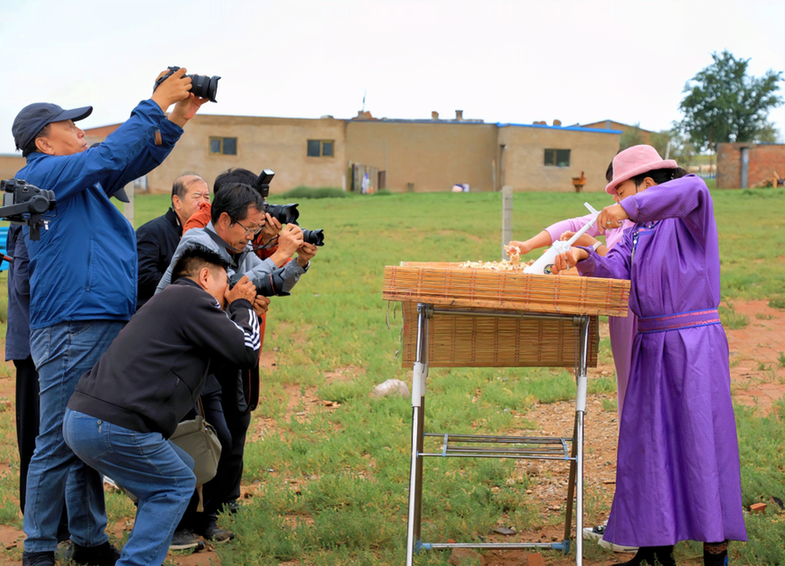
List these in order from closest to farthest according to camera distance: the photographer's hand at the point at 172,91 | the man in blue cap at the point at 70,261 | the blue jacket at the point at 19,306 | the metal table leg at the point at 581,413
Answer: the metal table leg at the point at 581,413 < the man in blue cap at the point at 70,261 < the photographer's hand at the point at 172,91 < the blue jacket at the point at 19,306

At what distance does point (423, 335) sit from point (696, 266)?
120cm

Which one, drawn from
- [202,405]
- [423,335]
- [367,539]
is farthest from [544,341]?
[202,405]

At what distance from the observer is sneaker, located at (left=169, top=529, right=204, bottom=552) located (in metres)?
3.76

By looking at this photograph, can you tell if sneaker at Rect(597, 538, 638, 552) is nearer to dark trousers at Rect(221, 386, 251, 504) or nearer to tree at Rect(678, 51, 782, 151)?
dark trousers at Rect(221, 386, 251, 504)

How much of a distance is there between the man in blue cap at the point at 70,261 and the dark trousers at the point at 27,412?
52 centimetres

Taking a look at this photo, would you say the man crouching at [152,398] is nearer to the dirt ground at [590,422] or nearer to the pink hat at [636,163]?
the dirt ground at [590,422]

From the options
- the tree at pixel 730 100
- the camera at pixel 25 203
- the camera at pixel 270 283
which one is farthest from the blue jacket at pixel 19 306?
the tree at pixel 730 100

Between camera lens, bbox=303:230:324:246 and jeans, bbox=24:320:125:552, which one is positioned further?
camera lens, bbox=303:230:324:246

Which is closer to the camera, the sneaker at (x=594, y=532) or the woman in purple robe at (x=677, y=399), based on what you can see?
the woman in purple robe at (x=677, y=399)

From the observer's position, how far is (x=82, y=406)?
9.20ft

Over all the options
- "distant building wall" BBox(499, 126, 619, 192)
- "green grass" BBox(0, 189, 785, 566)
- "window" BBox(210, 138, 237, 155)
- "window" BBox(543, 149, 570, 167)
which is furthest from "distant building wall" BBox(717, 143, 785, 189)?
"green grass" BBox(0, 189, 785, 566)

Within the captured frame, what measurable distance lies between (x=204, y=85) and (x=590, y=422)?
4.05m

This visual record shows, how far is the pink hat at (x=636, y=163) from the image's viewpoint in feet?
10.9

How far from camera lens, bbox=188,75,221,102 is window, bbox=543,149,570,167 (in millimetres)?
33152
